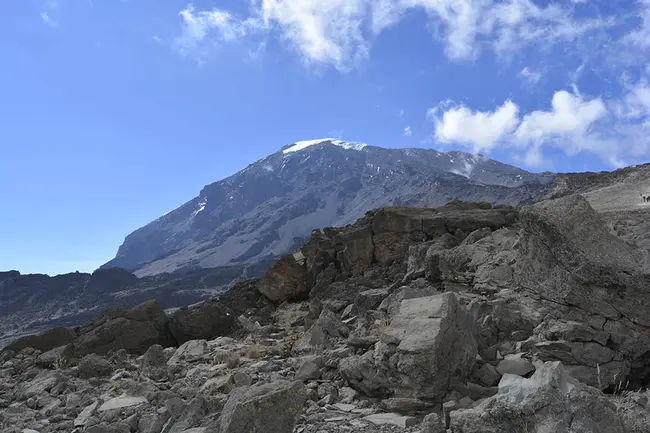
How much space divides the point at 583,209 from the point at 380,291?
5546 mm

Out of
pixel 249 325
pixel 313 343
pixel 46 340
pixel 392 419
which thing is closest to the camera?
pixel 392 419

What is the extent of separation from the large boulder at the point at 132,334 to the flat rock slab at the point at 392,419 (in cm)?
1114

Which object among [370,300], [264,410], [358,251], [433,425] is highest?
[358,251]

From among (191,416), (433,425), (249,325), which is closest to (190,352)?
(249,325)

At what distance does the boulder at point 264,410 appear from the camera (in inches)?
191

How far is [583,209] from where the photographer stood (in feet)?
23.5

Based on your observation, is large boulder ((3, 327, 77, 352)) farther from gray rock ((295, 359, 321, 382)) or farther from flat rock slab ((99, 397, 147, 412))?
gray rock ((295, 359, 321, 382))

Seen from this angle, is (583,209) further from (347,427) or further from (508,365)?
(347,427)

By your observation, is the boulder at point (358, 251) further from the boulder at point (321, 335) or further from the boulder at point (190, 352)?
the boulder at point (321, 335)

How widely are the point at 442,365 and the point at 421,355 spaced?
0.30m

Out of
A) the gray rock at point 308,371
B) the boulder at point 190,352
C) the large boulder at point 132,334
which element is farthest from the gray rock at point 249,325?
the gray rock at point 308,371

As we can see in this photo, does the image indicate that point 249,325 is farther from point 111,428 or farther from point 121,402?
point 111,428

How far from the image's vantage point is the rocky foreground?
4.77 metres

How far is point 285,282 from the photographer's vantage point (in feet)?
63.1
